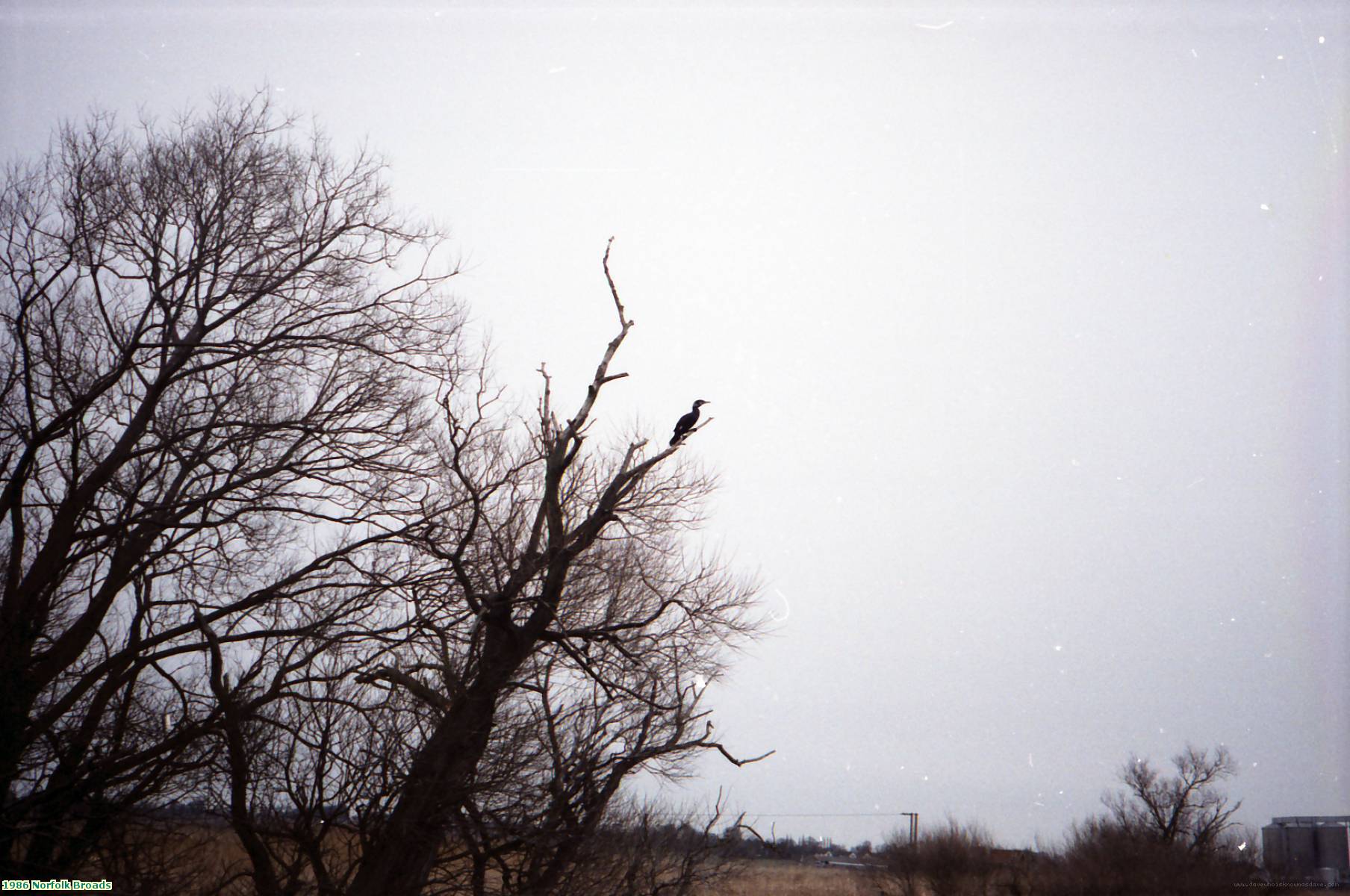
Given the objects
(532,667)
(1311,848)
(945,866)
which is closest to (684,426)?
(532,667)

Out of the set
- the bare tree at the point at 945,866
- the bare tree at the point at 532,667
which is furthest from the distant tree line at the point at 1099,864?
the bare tree at the point at 532,667

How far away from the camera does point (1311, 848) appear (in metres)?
39.2

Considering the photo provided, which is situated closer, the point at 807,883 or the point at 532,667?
the point at 532,667

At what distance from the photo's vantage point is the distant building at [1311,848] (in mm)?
35562

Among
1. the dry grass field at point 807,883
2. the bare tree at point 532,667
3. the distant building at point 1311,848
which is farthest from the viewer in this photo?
the distant building at point 1311,848

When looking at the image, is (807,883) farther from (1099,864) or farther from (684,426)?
(684,426)

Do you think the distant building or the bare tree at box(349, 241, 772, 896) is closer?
the bare tree at box(349, 241, 772, 896)

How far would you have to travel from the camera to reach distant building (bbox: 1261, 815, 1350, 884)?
35562mm

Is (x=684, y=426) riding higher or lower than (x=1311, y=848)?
higher

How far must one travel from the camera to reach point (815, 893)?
101ft

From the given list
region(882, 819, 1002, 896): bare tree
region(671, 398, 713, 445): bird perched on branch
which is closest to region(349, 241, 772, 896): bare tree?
region(671, 398, 713, 445): bird perched on branch

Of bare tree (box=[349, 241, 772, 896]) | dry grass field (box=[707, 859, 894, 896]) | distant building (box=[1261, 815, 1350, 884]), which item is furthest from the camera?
distant building (box=[1261, 815, 1350, 884])

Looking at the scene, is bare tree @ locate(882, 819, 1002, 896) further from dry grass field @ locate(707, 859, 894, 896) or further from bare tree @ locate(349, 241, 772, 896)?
bare tree @ locate(349, 241, 772, 896)

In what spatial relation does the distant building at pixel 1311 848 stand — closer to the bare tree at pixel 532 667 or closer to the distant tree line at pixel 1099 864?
the distant tree line at pixel 1099 864
